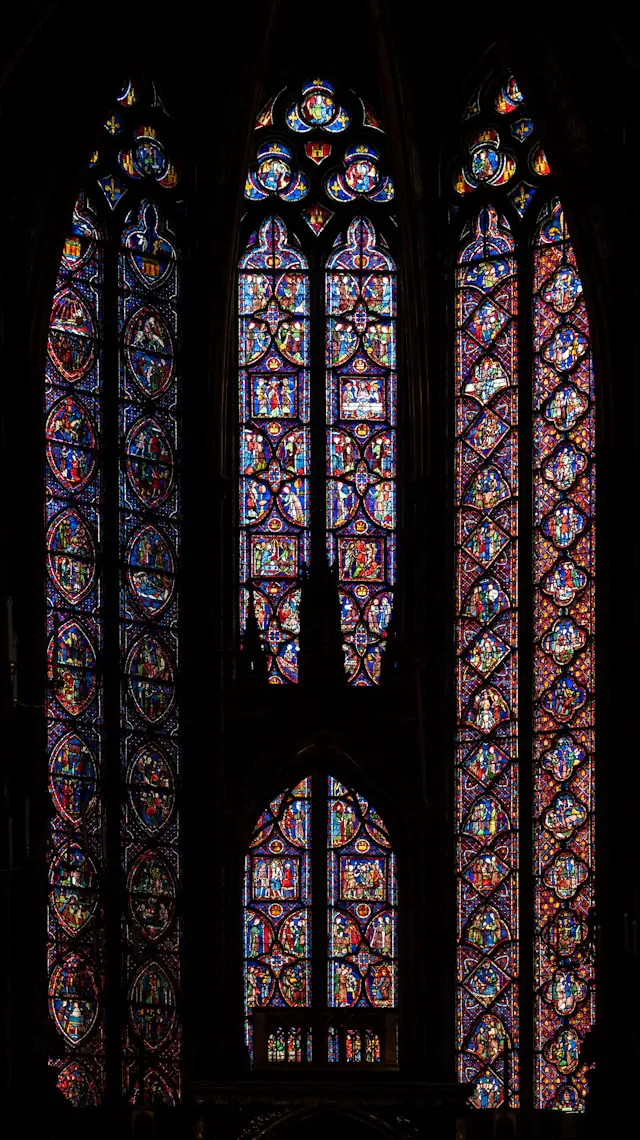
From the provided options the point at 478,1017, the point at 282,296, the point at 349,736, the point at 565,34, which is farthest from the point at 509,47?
the point at 478,1017

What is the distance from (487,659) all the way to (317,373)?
260 centimetres

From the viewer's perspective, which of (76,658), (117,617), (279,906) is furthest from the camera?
(279,906)

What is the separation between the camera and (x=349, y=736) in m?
27.2

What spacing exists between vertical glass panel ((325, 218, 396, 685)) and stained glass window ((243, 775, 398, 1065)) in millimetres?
1060

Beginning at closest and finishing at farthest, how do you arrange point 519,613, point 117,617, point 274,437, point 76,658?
point 76,658 < point 117,617 < point 519,613 < point 274,437

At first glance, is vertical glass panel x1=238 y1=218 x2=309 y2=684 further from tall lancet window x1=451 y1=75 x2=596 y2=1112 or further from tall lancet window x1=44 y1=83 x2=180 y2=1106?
tall lancet window x1=451 y1=75 x2=596 y2=1112

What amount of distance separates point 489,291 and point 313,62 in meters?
2.25

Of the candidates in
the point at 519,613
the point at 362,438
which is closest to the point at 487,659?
the point at 519,613

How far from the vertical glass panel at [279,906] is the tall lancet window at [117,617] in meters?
0.61

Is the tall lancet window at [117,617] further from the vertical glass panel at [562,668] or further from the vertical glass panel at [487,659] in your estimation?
the vertical glass panel at [562,668]

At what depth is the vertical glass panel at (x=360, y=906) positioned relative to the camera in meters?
26.8

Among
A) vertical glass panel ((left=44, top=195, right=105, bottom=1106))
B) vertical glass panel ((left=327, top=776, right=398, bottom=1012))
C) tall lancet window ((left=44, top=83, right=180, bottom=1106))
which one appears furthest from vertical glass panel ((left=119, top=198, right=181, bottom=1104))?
vertical glass panel ((left=327, top=776, right=398, bottom=1012))

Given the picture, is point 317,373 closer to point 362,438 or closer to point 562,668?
point 362,438

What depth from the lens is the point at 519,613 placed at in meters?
27.2
